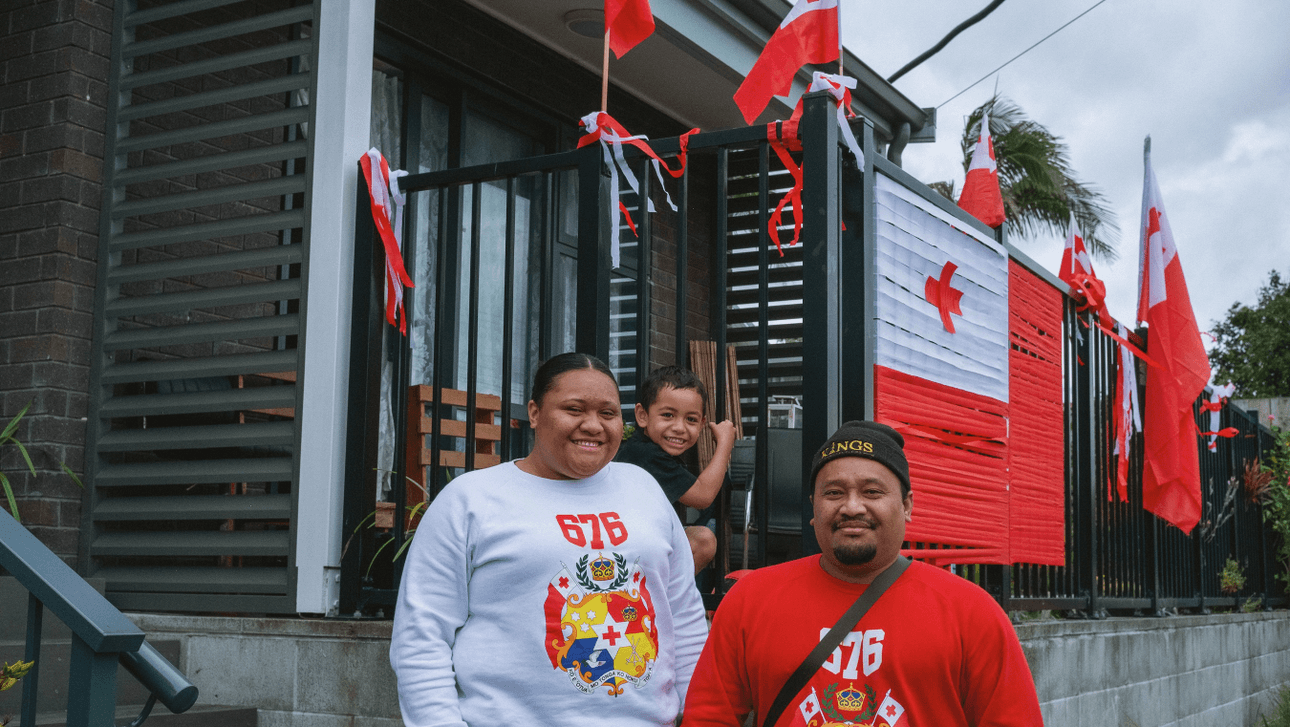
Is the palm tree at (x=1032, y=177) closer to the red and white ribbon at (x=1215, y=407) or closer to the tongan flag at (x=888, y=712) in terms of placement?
the red and white ribbon at (x=1215, y=407)

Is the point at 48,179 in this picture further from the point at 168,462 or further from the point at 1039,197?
the point at 1039,197

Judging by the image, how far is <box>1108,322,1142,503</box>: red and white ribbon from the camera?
21.6 ft

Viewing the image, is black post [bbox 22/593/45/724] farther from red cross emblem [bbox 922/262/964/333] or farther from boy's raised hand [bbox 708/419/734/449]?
red cross emblem [bbox 922/262/964/333]

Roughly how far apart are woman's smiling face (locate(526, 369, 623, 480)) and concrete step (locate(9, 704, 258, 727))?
6.23 ft

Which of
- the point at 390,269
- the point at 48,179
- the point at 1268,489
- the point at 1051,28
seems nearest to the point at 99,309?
the point at 48,179

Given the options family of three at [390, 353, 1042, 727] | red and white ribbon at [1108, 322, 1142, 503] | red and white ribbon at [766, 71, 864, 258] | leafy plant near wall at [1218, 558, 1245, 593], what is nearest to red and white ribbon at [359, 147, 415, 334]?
red and white ribbon at [766, 71, 864, 258]

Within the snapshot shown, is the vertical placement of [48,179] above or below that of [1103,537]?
above

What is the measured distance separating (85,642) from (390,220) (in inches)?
88.9

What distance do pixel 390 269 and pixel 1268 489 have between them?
901 cm

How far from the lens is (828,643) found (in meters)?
2.48

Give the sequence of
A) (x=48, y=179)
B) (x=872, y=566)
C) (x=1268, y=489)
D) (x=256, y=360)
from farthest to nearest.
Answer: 1. (x=1268, y=489)
2. (x=48, y=179)
3. (x=256, y=360)
4. (x=872, y=566)

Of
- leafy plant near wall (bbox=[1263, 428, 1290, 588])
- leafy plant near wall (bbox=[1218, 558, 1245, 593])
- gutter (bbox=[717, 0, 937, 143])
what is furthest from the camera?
leafy plant near wall (bbox=[1263, 428, 1290, 588])

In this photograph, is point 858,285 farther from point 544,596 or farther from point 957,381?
point 544,596

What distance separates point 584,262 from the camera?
4.30 meters
